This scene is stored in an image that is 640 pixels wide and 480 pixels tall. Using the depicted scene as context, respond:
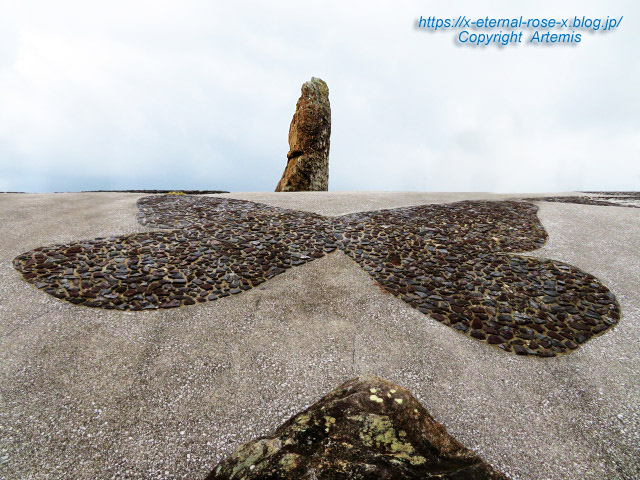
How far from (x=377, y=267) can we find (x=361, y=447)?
626cm

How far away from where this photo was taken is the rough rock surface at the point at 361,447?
8.20 ft

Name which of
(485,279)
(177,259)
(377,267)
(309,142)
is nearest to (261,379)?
(377,267)

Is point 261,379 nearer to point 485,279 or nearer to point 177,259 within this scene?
point 177,259

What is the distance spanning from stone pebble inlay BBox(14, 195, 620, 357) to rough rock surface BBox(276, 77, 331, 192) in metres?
9.73

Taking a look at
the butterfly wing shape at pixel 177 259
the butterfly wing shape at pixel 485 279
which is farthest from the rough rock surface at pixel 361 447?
the butterfly wing shape at pixel 177 259

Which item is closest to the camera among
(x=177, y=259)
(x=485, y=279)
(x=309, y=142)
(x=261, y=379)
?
(x=261, y=379)

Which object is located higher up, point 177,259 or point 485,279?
point 177,259

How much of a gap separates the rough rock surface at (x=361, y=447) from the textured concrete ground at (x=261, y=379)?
78.2 inches

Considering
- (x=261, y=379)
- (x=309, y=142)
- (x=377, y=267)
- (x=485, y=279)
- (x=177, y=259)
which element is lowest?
(x=261, y=379)

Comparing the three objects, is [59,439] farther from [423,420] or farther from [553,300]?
[553,300]

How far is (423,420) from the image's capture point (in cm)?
325

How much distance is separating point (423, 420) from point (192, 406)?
3.43 m

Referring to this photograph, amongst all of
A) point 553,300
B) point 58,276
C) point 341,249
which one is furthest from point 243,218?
point 553,300

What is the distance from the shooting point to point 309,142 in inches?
845
